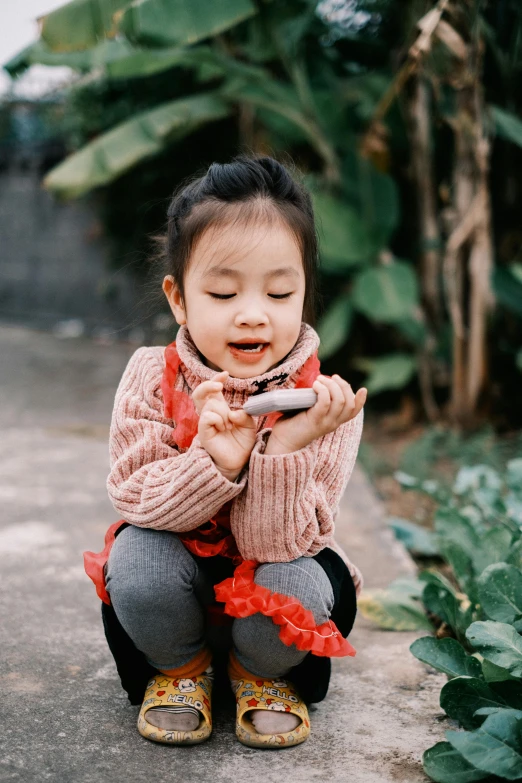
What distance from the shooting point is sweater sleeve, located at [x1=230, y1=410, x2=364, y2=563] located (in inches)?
59.9

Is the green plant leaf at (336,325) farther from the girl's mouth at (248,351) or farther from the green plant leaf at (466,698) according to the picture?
the green plant leaf at (466,698)

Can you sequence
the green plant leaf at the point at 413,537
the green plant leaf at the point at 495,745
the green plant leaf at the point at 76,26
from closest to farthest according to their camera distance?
the green plant leaf at the point at 495,745, the green plant leaf at the point at 413,537, the green plant leaf at the point at 76,26

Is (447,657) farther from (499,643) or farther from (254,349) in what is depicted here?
(254,349)

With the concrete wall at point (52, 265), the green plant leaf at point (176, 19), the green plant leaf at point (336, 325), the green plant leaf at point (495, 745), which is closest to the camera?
the green plant leaf at point (495, 745)

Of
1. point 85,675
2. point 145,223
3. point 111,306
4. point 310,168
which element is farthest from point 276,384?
point 111,306

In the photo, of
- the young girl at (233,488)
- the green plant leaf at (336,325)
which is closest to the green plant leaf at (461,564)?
the young girl at (233,488)

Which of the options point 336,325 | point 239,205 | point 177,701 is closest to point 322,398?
point 239,205

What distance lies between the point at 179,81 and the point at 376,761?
561cm

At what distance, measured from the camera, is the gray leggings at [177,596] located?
1.57 meters

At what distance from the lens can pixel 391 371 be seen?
4852 mm

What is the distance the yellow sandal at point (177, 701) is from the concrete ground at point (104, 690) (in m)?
0.02

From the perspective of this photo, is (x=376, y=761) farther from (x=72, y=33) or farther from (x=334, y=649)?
(x=72, y=33)

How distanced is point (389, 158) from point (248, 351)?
10.6ft

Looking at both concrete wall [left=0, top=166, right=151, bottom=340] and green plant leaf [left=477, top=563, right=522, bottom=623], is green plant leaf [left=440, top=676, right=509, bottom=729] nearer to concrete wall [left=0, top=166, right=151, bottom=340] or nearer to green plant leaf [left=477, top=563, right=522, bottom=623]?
green plant leaf [left=477, top=563, right=522, bottom=623]
